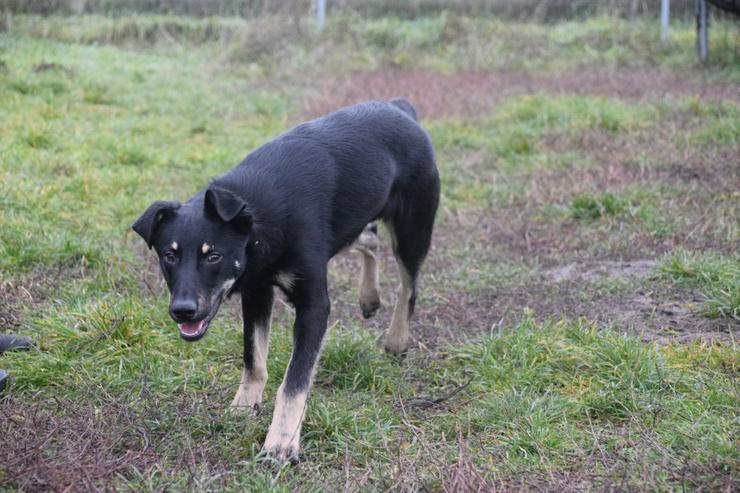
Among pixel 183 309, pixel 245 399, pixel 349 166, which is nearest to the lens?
pixel 183 309

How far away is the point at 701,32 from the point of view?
47.0 feet

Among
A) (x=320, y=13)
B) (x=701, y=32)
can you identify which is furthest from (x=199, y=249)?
(x=320, y=13)

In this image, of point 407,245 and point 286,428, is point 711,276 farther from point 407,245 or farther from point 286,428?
point 286,428

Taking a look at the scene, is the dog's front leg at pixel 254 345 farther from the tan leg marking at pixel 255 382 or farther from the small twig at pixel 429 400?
the small twig at pixel 429 400

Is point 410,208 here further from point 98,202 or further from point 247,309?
point 98,202

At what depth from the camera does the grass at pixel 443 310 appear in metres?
3.33

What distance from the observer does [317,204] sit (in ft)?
13.1

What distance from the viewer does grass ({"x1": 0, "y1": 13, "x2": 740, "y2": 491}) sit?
3326 millimetres

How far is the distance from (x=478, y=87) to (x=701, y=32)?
4277 millimetres

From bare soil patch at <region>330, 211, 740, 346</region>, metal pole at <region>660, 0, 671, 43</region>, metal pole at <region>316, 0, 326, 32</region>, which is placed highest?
bare soil patch at <region>330, 211, 740, 346</region>

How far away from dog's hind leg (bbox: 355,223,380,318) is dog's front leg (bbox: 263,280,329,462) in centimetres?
116

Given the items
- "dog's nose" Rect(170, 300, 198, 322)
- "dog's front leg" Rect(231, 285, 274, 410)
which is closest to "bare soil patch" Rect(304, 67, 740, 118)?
"dog's front leg" Rect(231, 285, 274, 410)

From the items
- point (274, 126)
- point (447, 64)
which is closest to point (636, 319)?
point (274, 126)

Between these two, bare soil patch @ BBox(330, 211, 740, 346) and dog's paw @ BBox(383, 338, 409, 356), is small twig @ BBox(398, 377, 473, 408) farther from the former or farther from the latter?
bare soil patch @ BBox(330, 211, 740, 346)
